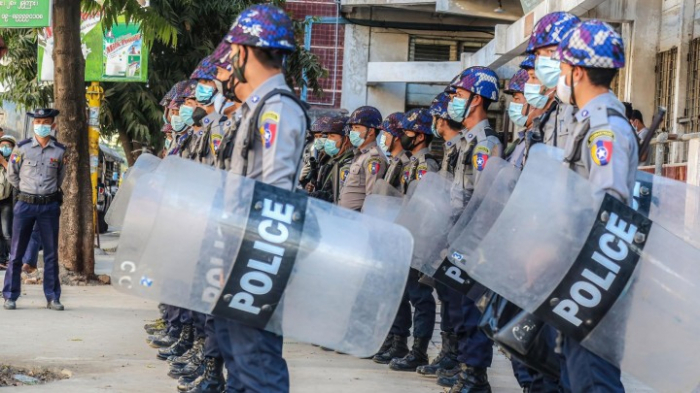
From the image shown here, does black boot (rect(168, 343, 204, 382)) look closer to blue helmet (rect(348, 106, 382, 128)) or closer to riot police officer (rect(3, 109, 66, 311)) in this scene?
blue helmet (rect(348, 106, 382, 128))

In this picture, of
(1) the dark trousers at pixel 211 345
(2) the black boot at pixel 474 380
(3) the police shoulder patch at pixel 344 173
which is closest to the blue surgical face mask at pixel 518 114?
(2) the black boot at pixel 474 380

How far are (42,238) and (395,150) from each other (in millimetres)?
3631

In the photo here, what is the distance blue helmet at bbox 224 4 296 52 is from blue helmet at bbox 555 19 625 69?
1149mm

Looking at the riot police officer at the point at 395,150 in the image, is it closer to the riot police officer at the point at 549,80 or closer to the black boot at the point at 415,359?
the black boot at the point at 415,359

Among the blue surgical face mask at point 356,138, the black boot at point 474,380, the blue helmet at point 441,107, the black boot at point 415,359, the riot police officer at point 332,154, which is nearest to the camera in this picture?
the black boot at point 474,380

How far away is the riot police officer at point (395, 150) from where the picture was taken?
9.42m

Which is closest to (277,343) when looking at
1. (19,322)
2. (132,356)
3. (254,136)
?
(254,136)

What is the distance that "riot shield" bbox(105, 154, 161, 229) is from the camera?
314 inches

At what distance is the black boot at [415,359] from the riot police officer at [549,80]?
2.69 m

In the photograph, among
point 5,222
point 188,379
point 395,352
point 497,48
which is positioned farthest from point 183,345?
point 5,222

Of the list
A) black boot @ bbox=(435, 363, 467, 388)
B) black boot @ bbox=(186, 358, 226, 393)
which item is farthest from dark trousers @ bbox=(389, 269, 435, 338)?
black boot @ bbox=(186, 358, 226, 393)

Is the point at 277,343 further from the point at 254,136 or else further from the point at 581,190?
the point at 581,190

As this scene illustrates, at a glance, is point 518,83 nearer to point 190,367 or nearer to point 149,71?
point 190,367

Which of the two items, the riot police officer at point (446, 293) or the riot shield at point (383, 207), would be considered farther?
the riot shield at point (383, 207)
